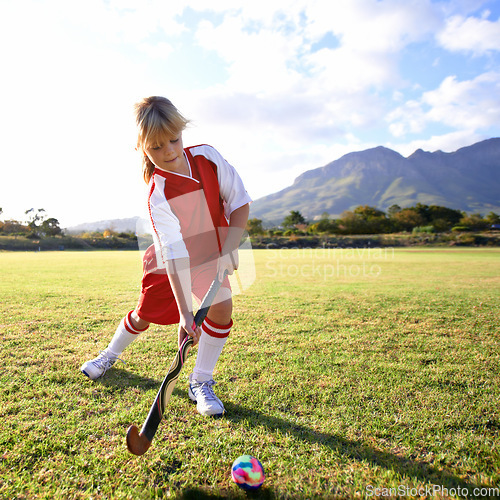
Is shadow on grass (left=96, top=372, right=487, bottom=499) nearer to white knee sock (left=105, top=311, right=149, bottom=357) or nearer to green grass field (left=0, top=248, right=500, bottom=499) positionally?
green grass field (left=0, top=248, right=500, bottom=499)

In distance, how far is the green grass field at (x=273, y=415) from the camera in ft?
5.49

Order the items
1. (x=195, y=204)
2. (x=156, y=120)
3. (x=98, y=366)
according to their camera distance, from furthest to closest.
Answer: (x=98, y=366), (x=195, y=204), (x=156, y=120)

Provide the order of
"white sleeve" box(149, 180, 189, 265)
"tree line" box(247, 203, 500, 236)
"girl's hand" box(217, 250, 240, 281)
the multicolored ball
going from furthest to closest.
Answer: "tree line" box(247, 203, 500, 236) → "girl's hand" box(217, 250, 240, 281) → "white sleeve" box(149, 180, 189, 265) → the multicolored ball

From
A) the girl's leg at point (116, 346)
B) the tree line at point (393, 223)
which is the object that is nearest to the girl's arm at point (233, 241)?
the girl's leg at point (116, 346)

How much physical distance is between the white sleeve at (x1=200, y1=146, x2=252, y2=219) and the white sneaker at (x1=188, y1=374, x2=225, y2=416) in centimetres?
142

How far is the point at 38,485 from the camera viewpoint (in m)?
1.62

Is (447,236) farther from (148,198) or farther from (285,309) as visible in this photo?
(148,198)

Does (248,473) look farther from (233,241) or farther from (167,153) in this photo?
(167,153)

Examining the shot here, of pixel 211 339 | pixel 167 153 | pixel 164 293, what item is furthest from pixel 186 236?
pixel 211 339

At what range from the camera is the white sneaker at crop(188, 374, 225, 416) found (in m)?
2.27

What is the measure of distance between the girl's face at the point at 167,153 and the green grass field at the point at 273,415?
1.75 metres

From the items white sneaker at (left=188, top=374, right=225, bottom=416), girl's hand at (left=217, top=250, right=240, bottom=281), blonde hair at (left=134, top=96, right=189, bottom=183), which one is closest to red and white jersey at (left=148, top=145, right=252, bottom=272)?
girl's hand at (left=217, top=250, right=240, bottom=281)

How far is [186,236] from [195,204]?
28cm

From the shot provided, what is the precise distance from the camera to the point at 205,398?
2.36 m
